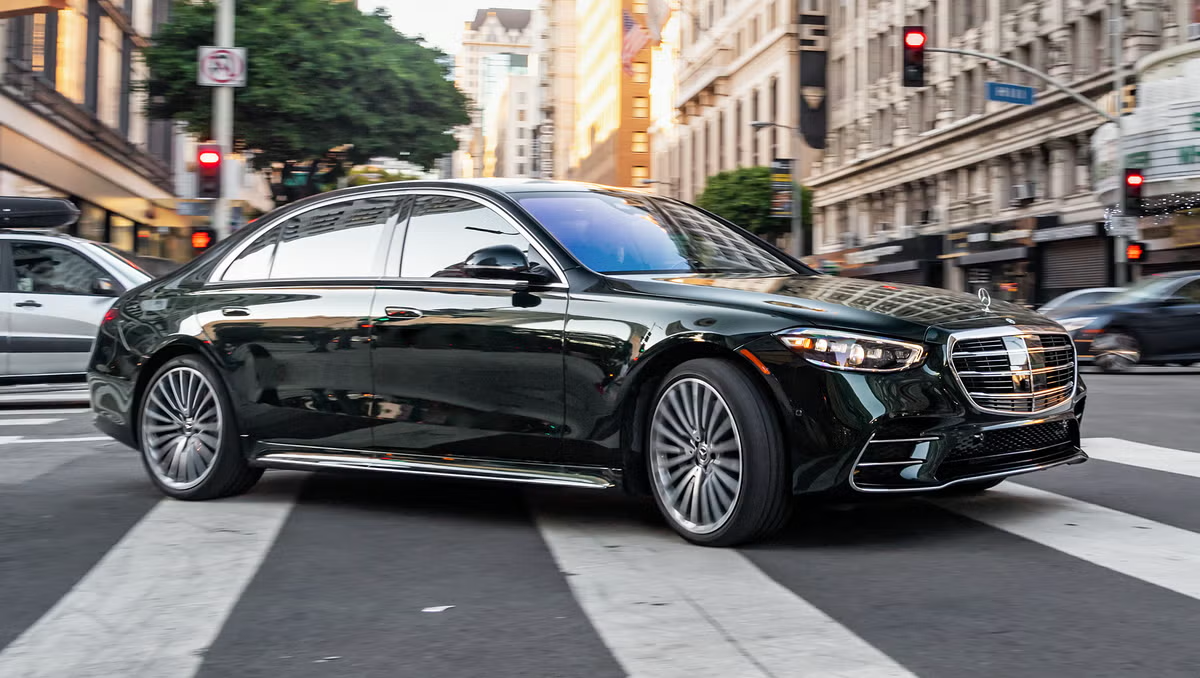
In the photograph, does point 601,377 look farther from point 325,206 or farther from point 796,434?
point 325,206

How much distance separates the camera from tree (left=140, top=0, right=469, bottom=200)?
35.6m

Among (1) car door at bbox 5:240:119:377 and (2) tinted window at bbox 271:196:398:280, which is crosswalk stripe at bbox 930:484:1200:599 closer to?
(2) tinted window at bbox 271:196:398:280

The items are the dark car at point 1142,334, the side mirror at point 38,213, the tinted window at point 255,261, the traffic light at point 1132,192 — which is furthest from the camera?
the traffic light at point 1132,192

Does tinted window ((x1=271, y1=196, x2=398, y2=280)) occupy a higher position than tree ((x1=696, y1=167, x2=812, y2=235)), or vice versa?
tree ((x1=696, y1=167, x2=812, y2=235))

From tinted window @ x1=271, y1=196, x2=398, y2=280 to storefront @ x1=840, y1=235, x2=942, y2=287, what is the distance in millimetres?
42732

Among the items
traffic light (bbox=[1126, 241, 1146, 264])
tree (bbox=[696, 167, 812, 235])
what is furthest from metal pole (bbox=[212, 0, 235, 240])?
tree (bbox=[696, 167, 812, 235])

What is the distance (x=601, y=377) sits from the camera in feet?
17.4

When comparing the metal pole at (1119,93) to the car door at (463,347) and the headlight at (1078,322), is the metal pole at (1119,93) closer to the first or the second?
the headlight at (1078,322)

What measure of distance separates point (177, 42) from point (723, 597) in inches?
1407

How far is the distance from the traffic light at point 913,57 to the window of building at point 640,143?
9123 centimetres

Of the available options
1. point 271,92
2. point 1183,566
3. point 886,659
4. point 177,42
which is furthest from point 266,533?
point 177,42

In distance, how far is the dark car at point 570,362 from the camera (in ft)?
15.9

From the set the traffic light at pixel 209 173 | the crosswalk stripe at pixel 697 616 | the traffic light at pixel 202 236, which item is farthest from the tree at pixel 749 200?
the crosswalk stripe at pixel 697 616

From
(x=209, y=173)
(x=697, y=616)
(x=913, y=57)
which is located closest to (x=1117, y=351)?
(x=913, y=57)
